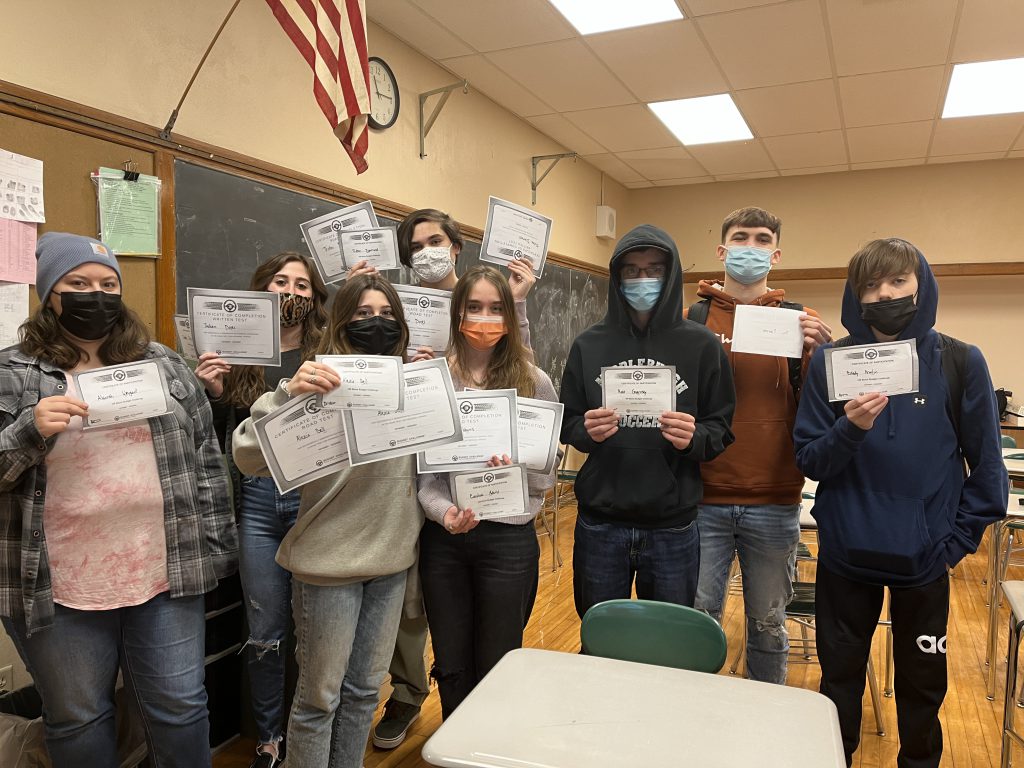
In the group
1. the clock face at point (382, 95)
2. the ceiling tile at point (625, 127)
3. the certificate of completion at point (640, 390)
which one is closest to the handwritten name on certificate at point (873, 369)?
the certificate of completion at point (640, 390)

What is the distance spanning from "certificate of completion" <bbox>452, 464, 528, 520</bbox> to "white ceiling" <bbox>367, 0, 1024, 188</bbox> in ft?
10.2

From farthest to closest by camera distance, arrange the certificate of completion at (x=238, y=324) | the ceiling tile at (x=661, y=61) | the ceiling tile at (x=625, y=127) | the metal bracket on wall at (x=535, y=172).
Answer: the metal bracket on wall at (x=535, y=172) < the ceiling tile at (x=625, y=127) < the ceiling tile at (x=661, y=61) < the certificate of completion at (x=238, y=324)

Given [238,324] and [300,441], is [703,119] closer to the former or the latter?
[238,324]

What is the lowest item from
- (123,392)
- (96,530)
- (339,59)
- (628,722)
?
(628,722)

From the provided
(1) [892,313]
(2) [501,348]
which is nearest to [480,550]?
(2) [501,348]

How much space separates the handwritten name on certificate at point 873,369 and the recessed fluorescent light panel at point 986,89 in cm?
395

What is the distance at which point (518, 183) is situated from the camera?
5.96m

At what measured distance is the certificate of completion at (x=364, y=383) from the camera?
1646 mm

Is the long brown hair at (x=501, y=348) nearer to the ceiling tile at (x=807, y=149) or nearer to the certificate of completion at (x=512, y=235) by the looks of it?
the certificate of completion at (x=512, y=235)

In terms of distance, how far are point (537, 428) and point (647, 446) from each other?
36 cm

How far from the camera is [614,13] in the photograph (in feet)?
13.1

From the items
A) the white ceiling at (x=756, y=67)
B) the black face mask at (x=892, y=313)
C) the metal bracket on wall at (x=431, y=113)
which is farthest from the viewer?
the metal bracket on wall at (x=431, y=113)

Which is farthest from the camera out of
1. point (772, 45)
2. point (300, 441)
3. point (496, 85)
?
point (496, 85)

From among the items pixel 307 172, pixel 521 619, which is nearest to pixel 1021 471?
pixel 521 619
